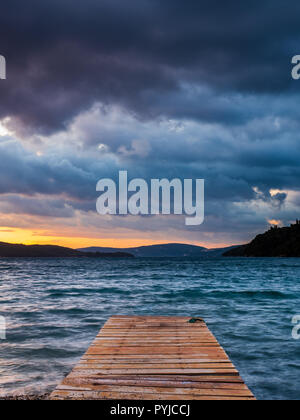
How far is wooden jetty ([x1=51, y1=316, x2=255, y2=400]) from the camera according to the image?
485 cm

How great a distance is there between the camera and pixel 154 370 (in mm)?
5816

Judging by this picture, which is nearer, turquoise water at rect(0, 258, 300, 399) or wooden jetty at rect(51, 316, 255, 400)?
wooden jetty at rect(51, 316, 255, 400)

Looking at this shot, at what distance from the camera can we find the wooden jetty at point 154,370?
485cm

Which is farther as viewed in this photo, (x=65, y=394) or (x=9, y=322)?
(x=9, y=322)

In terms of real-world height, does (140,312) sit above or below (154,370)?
below

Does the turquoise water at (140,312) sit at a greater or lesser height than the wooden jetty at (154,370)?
lesser

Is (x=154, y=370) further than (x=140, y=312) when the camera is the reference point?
No

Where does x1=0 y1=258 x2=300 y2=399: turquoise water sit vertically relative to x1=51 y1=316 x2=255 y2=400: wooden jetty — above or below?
below

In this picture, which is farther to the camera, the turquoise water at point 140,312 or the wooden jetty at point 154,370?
the turquoise water at point 140,312
